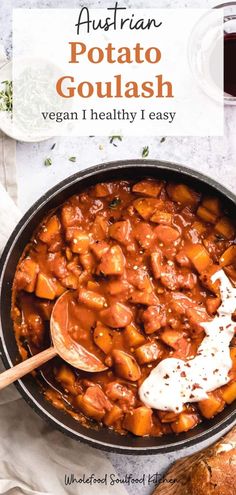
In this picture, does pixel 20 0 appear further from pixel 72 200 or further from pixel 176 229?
pixel 176 229

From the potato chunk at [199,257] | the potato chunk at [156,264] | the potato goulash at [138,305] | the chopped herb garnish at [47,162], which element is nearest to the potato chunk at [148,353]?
the potato goulash at [138,305]

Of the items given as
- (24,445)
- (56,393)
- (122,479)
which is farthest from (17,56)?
(122,479)

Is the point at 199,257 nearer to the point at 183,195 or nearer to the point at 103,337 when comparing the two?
the point at 183,195

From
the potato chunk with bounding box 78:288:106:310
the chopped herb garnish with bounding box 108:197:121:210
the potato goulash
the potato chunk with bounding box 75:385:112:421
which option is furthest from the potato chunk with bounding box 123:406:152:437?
the chopped herb garnish with bounding box 108:197:121:210

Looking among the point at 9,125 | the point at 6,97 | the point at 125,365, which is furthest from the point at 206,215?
the point at 6,97

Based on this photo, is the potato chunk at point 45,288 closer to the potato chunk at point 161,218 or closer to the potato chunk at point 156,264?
the potato chunk at point 156,264

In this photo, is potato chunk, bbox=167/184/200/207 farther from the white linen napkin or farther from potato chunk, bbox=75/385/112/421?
potato chunk, bbox=75/385/112/421
